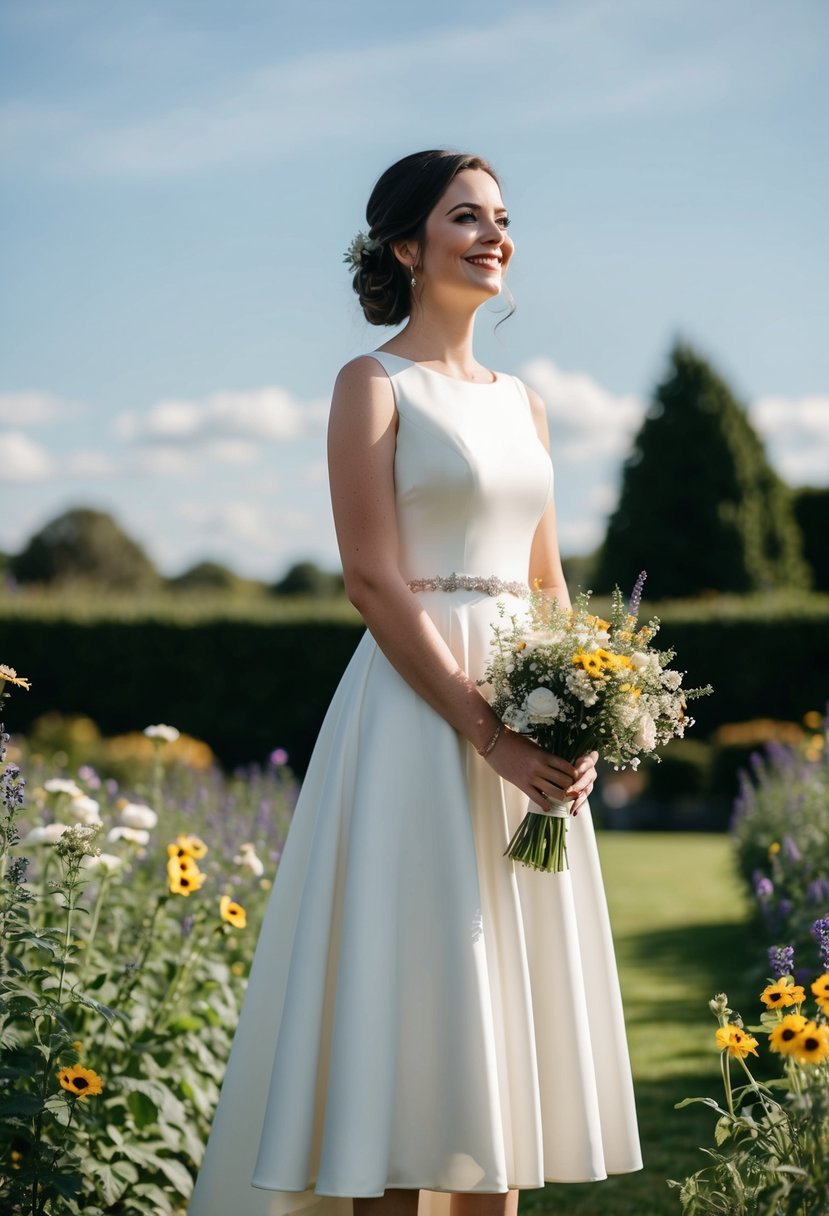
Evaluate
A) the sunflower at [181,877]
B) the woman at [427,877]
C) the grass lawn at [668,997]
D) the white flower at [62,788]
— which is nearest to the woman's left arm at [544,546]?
the woman at [427,877]

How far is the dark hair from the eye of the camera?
2.63 metres

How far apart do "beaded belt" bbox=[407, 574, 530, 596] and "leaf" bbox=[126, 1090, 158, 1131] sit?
4.78ft

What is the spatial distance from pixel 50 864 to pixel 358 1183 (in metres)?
1.91

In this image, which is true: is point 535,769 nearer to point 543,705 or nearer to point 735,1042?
point 543,705

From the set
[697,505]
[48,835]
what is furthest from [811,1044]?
[697,505]

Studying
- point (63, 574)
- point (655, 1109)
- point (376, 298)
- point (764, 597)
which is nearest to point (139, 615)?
point (764, 597)

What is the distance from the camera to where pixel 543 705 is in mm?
2246

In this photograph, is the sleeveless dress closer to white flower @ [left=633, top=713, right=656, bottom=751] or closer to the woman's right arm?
the woman's right arm

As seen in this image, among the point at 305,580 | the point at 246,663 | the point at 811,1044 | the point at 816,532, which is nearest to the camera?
the point at 811,1044

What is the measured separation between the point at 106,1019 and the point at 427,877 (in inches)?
34.4

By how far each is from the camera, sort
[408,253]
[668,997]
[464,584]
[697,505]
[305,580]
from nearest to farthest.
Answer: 1. [464,584]
2. [408,253]
3. [668,997]
4. [697,505]
5. [305,580]

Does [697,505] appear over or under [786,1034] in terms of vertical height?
over

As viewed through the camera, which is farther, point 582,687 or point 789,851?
point 789,851

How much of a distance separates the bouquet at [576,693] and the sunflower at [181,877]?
112 centimetres
